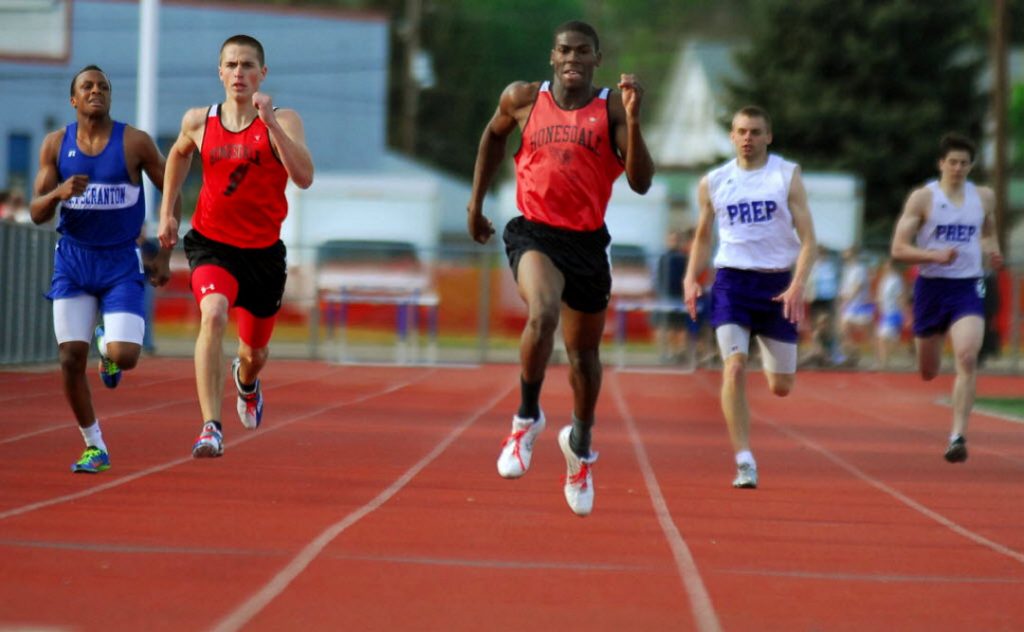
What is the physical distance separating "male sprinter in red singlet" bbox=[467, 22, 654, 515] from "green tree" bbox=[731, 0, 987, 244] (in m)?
39.4

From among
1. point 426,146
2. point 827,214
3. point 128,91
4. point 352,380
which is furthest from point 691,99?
point 352,380

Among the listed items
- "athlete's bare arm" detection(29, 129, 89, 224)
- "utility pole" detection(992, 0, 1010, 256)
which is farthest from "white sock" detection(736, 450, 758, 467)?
"utility pole" detection(992, 0, 1010, 256)

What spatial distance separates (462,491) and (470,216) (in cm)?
155

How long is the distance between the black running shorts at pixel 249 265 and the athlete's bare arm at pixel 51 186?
87 centimetres

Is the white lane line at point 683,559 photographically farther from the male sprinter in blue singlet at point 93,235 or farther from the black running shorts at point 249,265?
the male sprinter in blue singlet at point 93,235

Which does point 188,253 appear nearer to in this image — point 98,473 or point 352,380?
point 98,473

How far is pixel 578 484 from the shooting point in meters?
8.29

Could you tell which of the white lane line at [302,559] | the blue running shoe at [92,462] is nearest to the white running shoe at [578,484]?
the white lane line at [302,559]

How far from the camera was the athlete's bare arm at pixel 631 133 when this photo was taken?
7816 mm

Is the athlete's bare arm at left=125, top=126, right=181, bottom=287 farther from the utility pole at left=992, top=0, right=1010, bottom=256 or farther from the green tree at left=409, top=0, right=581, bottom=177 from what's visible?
the green tree at left=409, top=0, right=581, bottom=177

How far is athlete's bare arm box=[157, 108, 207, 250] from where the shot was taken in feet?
31.4

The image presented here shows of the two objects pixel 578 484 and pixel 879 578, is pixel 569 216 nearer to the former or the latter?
pixel 578 484

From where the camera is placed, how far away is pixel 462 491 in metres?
9.34

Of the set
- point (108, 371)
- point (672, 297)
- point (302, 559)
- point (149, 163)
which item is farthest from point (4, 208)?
point (302, 559)
